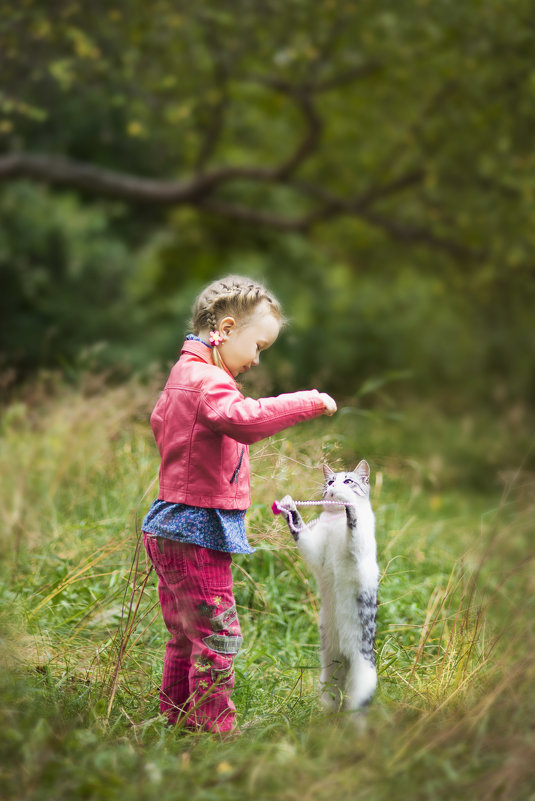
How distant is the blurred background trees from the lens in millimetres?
8805

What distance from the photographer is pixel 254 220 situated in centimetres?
1238

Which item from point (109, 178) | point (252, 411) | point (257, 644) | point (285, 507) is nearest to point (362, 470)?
point (285, 507)

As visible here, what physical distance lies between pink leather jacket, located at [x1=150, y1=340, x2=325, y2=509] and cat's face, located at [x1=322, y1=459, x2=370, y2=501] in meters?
0.25

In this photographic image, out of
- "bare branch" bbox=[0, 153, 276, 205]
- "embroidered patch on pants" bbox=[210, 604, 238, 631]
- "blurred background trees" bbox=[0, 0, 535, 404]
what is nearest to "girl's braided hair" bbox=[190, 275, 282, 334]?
"embroidered patch on pants" bbox=[210, 604, 238, 631]

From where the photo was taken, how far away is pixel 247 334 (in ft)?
9.05

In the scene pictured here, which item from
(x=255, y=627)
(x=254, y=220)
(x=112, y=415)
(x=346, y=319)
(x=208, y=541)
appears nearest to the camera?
(x=208, y=541)

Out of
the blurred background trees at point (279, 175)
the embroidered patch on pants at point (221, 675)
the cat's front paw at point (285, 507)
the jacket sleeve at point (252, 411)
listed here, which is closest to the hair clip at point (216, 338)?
the jacket sleeve at point (252, 411)

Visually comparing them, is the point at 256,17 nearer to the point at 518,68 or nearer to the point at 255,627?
the point at 518,68

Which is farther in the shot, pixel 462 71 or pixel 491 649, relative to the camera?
pixel 462 71

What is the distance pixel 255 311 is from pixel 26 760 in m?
1.53

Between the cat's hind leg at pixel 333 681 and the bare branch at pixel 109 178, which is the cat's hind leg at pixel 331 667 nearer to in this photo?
the cat's hind leg at pixel 333 681

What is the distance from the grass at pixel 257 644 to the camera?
2.04m

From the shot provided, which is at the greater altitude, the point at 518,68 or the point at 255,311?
the point at 518,68

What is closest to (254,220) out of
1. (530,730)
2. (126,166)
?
(126,166)
